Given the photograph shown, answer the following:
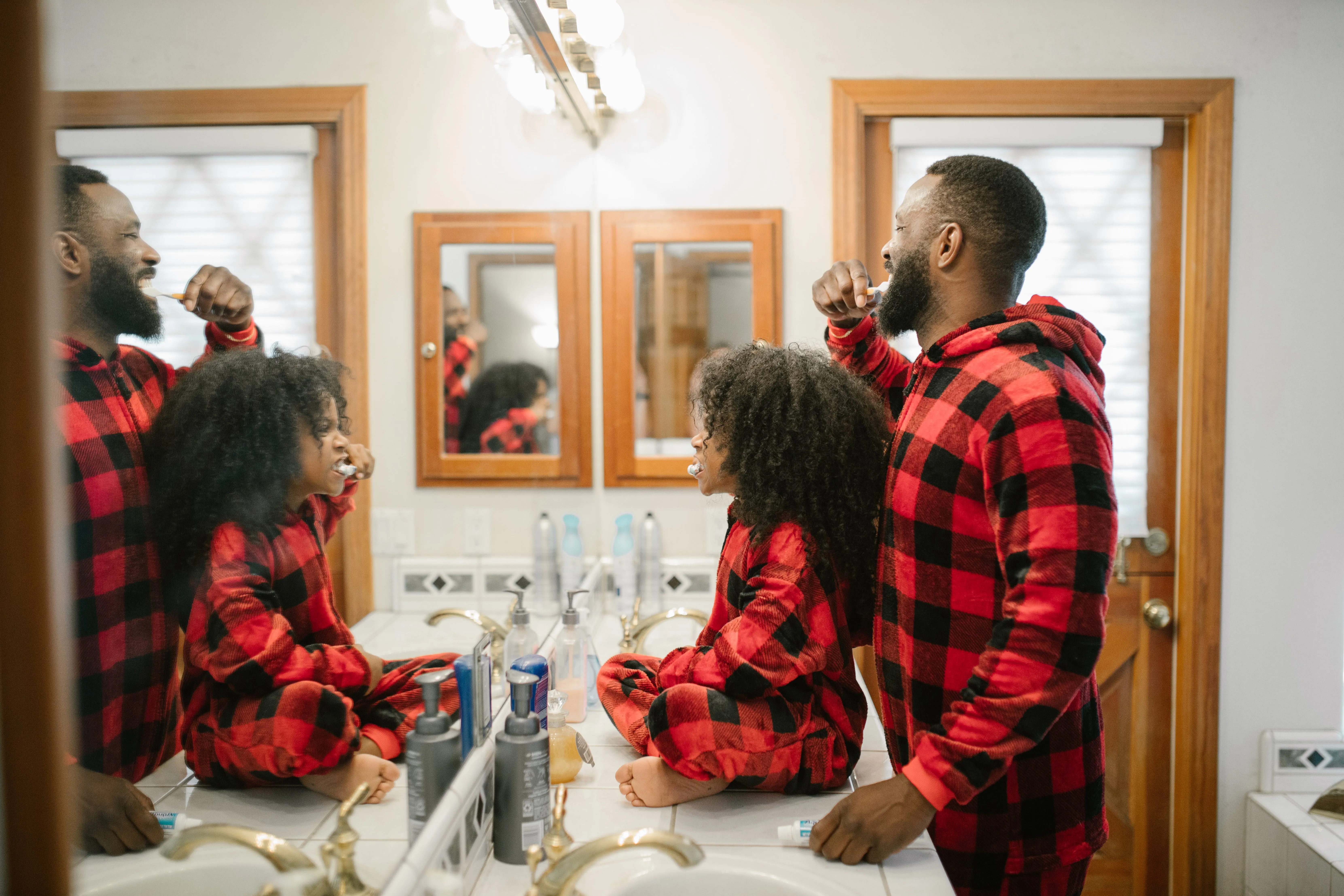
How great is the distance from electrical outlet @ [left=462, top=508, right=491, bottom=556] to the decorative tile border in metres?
1.95

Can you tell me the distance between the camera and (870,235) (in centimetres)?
189

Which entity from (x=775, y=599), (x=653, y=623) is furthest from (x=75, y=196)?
(x=653, y=623)

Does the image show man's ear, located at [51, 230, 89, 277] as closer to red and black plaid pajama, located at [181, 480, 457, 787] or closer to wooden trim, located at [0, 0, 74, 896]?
wooden trim, located at [0, 0, 74, 896]

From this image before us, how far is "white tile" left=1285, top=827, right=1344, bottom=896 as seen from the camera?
5.45ft

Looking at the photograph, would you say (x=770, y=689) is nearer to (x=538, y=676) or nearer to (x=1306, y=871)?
(x=538, y=676)

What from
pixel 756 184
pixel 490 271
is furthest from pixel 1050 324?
pixel 756 184

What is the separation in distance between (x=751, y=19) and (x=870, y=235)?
0.58 metres

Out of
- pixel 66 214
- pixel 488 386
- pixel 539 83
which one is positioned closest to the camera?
pixel 66 214

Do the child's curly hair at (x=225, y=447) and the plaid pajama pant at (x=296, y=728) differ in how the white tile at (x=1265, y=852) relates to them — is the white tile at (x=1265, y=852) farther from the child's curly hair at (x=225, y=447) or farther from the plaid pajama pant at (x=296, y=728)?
the child's curly hair at (x=225, y=447)

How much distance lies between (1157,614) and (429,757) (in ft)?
6.07

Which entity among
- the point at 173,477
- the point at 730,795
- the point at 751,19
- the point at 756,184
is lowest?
the point at 730,795

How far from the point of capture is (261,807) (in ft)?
1.80

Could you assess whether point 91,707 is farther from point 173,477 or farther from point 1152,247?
point 1152,247

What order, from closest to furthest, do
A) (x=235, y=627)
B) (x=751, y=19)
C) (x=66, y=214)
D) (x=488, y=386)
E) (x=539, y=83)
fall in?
(x=66, y=214) → (x=235, y=627) → (x=488, y=386) → (x=539, y=83) → (x=751, y=19)
